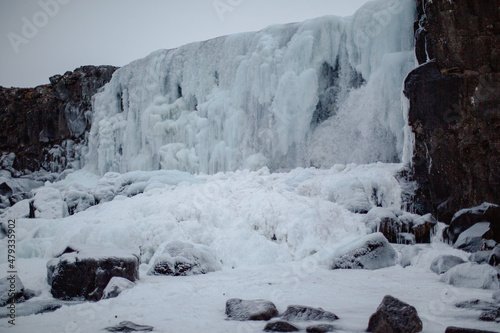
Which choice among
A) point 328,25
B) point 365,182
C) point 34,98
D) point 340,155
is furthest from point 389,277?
point 34,98

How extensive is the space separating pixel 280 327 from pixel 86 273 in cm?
251

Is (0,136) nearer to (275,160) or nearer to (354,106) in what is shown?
(275,160)

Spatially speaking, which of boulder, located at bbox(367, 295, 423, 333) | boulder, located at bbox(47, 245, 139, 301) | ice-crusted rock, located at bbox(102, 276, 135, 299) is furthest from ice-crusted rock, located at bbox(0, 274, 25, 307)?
boulder, located at bbox(367, 295, 423, 333)

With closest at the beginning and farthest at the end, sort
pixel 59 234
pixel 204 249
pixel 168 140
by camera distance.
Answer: pixel 204 249 < pixel 59 234 < pixel 168 140

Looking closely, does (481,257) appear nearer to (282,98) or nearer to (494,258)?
(494,258)

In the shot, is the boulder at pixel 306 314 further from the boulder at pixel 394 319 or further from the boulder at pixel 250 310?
the boulder at pixel 394 319

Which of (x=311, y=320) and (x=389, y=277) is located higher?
(x=311, y=320)

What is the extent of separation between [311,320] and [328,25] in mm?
9251

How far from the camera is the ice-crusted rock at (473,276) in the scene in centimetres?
383

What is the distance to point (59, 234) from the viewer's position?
22.6 ft

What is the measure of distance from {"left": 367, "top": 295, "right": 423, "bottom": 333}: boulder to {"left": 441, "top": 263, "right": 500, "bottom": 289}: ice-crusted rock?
5.44ft

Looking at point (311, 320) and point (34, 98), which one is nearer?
point (311, 320)

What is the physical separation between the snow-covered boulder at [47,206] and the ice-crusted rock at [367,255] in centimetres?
763

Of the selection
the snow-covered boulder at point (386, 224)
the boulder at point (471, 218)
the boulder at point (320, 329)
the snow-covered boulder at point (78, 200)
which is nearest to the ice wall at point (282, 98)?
the snow-covered boulder at point (386, 224)
